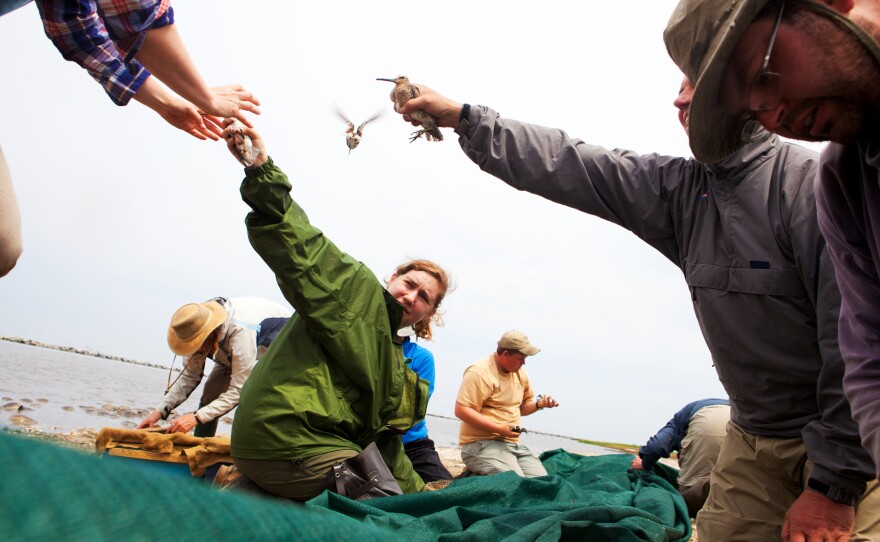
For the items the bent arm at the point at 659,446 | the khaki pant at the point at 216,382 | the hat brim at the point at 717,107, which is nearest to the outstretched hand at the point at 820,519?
the hat brim at the point at 717,107

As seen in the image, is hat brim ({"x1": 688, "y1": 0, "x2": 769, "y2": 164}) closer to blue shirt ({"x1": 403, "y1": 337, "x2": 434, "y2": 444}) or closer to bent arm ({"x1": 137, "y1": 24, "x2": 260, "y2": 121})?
bent arm ({"x1": 137, "y1": 24, "x2": 260, "y2": 121})

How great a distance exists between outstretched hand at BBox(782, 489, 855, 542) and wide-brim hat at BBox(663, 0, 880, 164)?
1359mm

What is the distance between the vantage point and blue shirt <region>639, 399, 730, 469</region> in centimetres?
637

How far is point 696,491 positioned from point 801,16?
4928mm

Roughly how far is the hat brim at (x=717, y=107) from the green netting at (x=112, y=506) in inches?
63.3

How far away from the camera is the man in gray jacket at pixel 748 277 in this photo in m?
2.31

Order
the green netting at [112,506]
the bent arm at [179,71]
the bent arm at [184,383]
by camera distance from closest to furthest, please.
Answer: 1. the green netting at [112,506]
2. the bent arm at [179,71]
3. the bent arm at [184,383]

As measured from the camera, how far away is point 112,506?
540mm

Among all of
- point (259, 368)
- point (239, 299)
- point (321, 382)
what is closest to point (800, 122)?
point (321, 382)

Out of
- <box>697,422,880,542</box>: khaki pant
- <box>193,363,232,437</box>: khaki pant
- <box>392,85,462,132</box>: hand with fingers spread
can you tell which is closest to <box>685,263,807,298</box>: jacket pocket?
<box>697,422,880,542</box>: khaki pant

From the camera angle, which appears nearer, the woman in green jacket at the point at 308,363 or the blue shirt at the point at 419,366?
the woman in green jacket at the point at 308,363

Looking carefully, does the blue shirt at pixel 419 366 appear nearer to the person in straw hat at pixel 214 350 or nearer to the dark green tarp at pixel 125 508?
the person in straw hat at pixel 214 350

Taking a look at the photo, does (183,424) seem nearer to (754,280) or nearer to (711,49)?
(754,280)

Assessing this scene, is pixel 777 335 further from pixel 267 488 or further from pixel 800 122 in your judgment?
pixel 267 488
